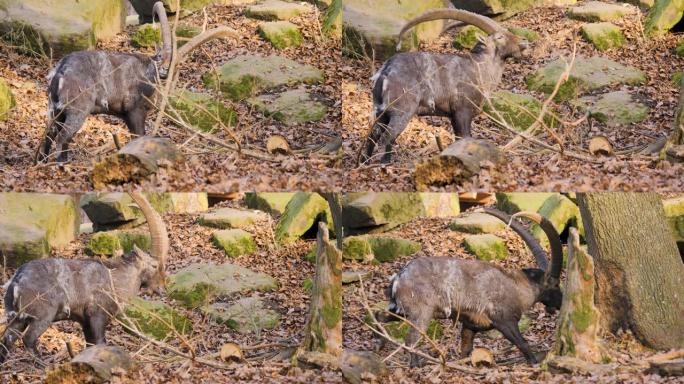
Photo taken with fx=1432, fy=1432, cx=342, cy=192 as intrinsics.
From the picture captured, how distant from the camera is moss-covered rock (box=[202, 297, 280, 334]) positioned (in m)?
12.5

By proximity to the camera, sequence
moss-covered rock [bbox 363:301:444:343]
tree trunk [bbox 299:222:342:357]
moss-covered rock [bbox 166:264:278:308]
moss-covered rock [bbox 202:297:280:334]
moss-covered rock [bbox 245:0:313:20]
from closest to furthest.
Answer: tree trunk [bbox 299:222:342:357] → moss-covered rock [bbox 363:301:444:343] → moss-covered rock [bbox 202:297:280:334] → moss-covered rock [bbox 166:264:278:308] → moss-covered rock [bbox 245:0:313:20]

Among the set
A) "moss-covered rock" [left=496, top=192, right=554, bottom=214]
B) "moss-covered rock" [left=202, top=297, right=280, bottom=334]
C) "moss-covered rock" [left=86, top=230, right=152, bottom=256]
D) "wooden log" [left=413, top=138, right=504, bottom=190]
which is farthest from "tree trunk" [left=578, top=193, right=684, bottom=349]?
"moss-covered rock" [left=86, top=230, right=152, bottom=256]

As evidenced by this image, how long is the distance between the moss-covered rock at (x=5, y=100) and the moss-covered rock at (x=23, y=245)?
3.52 feet

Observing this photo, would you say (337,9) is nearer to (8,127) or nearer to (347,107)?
(347,107)

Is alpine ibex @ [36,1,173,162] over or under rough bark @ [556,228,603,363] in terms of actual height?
over

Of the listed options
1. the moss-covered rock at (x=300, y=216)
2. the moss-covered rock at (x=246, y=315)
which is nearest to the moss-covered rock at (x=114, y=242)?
the moss-covered rock at (x=246, y=315)

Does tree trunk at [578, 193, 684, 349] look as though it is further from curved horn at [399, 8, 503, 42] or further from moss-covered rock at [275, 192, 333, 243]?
moss-covered rock at [275, 192, 333, 243]

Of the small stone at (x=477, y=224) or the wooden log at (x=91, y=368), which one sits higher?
Answer: the small stone at (x=477, y=224)

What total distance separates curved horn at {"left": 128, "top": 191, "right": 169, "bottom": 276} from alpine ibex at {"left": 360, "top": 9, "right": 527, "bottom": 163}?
1791mm

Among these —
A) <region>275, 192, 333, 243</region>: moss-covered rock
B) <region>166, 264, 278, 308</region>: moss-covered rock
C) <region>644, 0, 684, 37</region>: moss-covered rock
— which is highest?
<region>644, 0, 684, 37</region>: moss-covered rock

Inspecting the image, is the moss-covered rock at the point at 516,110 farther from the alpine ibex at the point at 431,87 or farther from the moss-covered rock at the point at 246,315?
the moss-covered rock at the point at 246,315

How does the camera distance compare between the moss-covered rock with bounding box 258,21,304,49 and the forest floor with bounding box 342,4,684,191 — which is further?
the moss-covered rock with bounding box 258,21,304,49

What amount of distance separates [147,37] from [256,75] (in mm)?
1060

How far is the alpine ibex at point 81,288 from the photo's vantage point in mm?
11555
